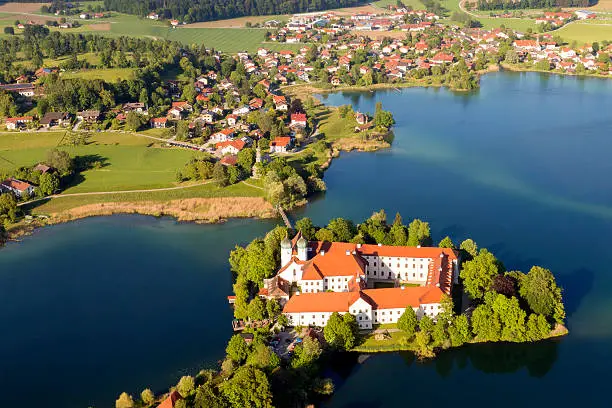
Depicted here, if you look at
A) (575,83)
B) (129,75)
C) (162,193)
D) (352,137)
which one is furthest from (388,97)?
(162,193)

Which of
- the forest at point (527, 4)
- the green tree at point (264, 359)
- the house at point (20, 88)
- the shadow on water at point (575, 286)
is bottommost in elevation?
the shadow on water at point (575, 286)

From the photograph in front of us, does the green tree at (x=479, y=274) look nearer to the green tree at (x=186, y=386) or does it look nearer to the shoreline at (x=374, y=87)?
the green tree at (x=186, y=386)

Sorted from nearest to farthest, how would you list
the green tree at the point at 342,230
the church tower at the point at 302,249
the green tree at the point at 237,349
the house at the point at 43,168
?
the green tree at the point at 237,349 → the church tower at the point at 302,249 → the green tree at the point at 342,230 → the house at the point at 43,168

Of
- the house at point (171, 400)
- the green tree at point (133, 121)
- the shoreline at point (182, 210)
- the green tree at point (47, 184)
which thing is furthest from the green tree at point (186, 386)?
the green tree at point (133, 121)

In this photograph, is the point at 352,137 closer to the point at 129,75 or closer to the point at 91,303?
the point at 129,75

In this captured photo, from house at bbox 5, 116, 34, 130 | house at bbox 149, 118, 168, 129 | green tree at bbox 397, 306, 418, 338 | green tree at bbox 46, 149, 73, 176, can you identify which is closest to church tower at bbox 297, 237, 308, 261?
green tree at bbox 397, 306, 418, 338

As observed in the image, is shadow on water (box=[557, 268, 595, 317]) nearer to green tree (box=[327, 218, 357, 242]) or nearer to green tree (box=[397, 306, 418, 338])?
green tree (box=[397, 306, 418, 338])

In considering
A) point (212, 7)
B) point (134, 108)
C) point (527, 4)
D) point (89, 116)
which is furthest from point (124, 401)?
point (527, 4)
